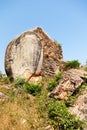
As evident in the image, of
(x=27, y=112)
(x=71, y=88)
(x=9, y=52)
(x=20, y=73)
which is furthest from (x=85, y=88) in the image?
(x=9, y=52)

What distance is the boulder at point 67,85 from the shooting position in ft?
41.7

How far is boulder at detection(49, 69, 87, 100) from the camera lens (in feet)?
41.7

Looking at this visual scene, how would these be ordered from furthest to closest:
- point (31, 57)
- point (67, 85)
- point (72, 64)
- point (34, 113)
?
point (72, 64)
point (31, 57)
point (67, 85)
point (34, 113)

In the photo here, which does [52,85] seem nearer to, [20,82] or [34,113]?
[20,82]

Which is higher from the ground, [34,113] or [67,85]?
[67,85]

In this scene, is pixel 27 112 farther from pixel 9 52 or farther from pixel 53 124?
pixel 9 52

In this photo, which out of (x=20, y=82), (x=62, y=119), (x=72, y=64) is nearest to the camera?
(x=62, y=119)

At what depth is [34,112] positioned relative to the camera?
38.3 ft

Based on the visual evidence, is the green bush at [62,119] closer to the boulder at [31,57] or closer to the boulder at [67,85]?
the boulder at [67,85]

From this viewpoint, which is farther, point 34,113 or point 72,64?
point 72,64

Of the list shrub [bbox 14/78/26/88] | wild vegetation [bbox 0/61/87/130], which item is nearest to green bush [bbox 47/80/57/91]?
wild vegetation [bbox 0/61/87/130]

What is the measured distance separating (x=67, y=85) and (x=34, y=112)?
1.96 metres

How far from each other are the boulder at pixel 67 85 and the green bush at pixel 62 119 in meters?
0.98

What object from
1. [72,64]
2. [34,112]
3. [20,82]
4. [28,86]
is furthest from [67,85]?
[72,64]
